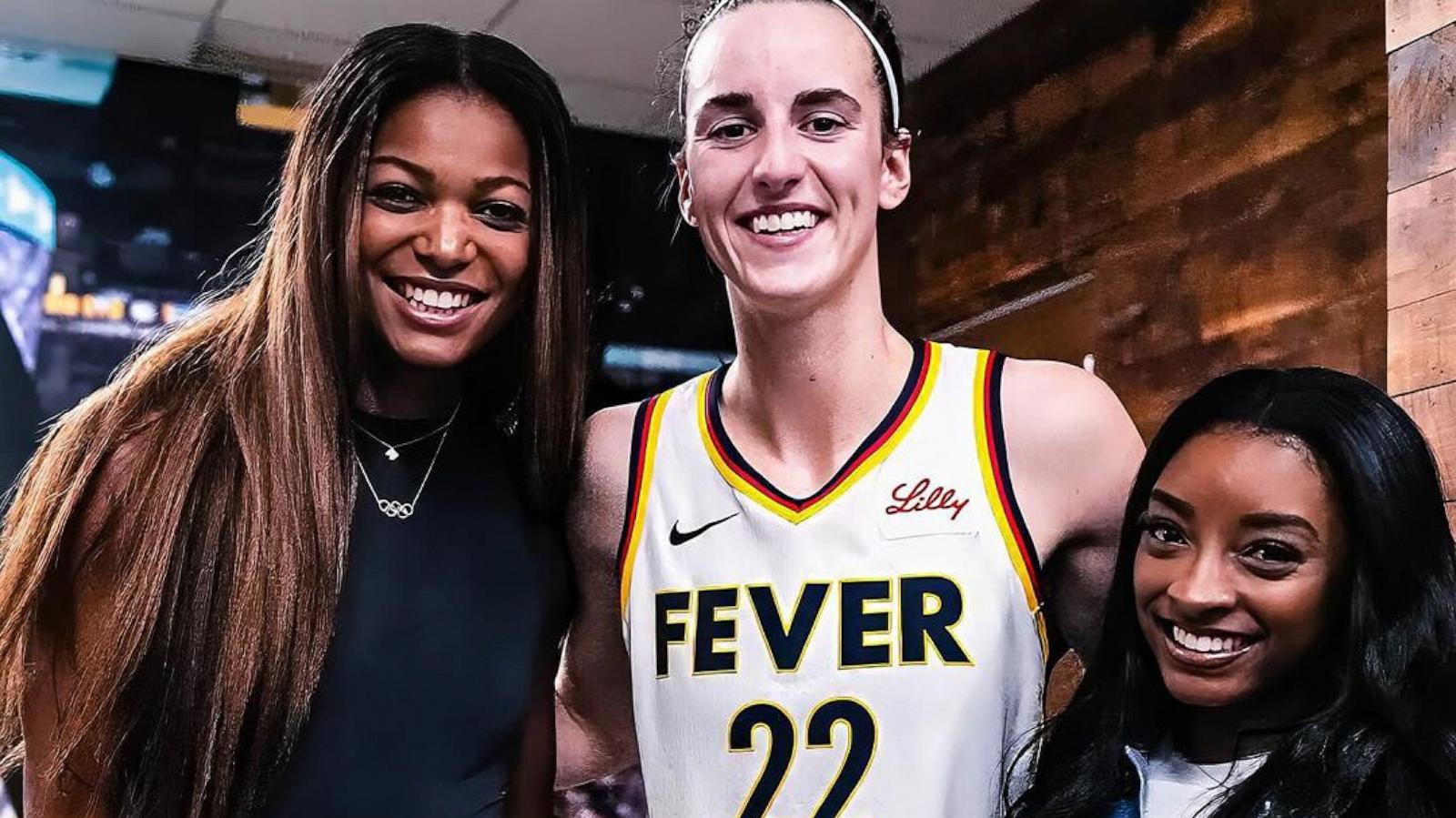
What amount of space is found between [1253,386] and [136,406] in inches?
40.8

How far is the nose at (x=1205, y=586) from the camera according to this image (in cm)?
129

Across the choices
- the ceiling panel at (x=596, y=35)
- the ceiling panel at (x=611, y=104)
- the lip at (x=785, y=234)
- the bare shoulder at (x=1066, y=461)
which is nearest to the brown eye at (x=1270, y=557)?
the bare shoulder at (x=1066, y=461)

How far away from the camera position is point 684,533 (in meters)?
1.65

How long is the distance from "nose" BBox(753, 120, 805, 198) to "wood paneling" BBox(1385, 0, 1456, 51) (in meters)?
0.64

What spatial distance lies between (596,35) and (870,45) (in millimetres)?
955

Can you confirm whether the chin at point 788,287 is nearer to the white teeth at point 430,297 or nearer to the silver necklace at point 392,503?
the white teeth at point 430,297

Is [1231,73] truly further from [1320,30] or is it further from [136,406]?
[136,406]

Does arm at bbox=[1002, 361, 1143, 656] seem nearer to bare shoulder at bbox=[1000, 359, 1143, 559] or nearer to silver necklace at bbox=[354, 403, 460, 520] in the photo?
bare shoulder at bbox=[1000, 359, 1143, 559]

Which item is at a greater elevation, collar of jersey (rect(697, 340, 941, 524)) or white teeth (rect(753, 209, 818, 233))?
white teeth (rect(753, 209, 818, 233))

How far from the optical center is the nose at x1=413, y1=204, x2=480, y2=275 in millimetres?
1572

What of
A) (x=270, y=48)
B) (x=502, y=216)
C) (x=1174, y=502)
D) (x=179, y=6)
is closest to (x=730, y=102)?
(x=502, y=216)

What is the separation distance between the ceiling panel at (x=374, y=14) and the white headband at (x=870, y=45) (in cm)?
83

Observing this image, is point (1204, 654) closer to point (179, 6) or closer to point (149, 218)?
point (179, 6)

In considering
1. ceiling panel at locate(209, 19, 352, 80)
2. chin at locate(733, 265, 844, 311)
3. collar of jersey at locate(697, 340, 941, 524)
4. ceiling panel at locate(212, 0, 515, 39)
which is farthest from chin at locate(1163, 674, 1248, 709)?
ceiling panel at locate(209, 19, 352, 80)
